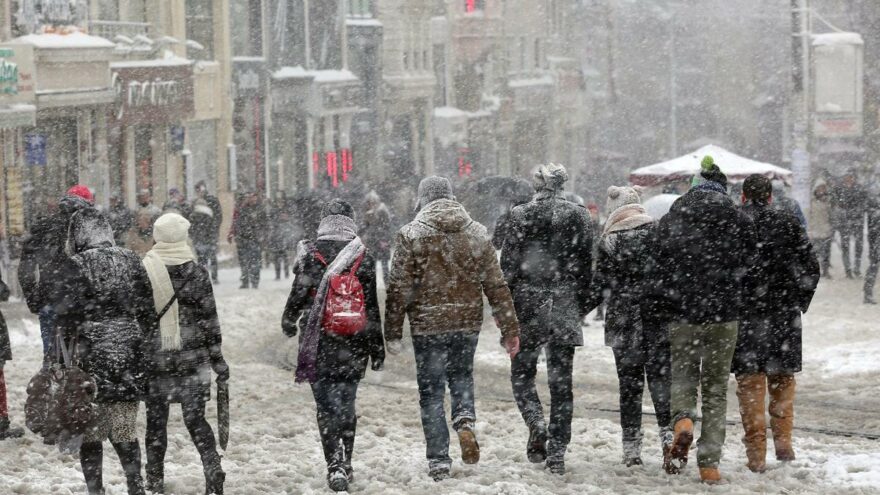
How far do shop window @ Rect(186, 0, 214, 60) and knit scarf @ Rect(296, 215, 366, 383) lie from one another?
86.9 feet

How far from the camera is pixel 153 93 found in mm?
32312

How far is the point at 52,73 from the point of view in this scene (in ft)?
92.2

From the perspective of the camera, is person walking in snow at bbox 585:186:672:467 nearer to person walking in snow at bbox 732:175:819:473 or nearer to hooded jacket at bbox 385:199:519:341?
person walking in snow at bbox 732:175:819:473

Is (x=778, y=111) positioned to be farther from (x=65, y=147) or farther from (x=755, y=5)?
(x=65, y=147)

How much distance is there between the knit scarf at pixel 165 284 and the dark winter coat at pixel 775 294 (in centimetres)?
336

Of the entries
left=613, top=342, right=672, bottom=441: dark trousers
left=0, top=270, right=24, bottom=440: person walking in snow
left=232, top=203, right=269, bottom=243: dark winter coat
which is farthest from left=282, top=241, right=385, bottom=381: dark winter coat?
left=232, top=203, right=269, bottom=243: dark winter coat

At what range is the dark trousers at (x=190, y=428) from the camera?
9.03m

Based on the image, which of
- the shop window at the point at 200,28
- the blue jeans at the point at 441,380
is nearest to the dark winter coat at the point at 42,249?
the blue jeans at the point at 441,380

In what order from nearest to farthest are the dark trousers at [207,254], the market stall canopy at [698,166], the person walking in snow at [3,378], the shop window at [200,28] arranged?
1. the person walking in snow at [3,378]
2. the market stall canopy at [698,166]
3. the dark trousers at [207,254]
4. the shop window at [200,28]

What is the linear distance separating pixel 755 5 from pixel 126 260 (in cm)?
6780

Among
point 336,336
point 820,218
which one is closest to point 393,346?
point 336,336

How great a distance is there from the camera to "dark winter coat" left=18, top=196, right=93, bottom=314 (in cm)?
961

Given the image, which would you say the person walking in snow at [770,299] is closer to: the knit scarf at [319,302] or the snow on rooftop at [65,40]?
the knit scarf at [319,302]

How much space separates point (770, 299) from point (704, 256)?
34.0 inches
